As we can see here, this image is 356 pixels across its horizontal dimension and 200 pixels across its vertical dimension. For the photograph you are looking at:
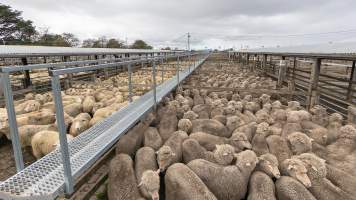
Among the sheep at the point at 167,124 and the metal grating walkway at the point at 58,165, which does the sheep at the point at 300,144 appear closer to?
the sheep at the point at 167,124

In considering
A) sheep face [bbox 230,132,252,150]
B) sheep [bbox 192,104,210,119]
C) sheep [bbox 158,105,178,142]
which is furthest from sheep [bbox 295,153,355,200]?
sheep [bbox 192,104,210,119]

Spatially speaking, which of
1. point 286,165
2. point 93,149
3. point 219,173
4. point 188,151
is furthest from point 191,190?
point 286,165

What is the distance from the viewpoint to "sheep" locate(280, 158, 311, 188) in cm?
314

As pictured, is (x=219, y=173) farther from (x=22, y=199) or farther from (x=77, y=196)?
(x=22, y=199)

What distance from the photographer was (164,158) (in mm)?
3521

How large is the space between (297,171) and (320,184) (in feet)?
0.99

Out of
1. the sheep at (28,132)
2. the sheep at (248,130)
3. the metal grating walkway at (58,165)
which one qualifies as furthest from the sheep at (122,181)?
the sheep at (248,130)

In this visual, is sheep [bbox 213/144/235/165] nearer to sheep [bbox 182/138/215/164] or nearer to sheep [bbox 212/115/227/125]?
sheep [bbox 182/138/215/164]

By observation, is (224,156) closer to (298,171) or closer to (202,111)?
(298,171)

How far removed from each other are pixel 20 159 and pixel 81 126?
2167mm

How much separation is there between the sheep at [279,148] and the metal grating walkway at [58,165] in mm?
2498

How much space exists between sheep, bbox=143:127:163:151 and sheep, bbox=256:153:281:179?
5.63 feet

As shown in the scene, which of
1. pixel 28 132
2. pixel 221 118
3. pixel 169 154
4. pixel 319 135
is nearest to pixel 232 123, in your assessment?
pixel 221 118

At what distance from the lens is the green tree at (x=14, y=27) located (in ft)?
123
